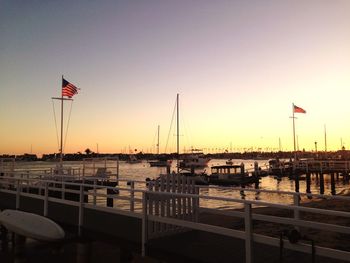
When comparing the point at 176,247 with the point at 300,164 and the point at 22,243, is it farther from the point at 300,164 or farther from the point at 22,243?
the point at 300,164

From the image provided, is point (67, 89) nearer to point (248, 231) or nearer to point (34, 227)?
point (34, 227)

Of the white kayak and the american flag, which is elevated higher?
the american flag

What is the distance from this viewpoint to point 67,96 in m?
32.2

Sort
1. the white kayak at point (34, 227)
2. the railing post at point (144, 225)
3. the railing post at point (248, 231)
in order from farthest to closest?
the railing post at point (144, 225) → the white kayak at point (34, 227) → the railing post at point (248, 231)

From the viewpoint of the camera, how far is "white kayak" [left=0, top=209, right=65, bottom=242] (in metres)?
8.41

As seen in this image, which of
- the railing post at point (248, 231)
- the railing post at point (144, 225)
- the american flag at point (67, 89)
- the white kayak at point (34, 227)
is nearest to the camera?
the railing post at point (248, 231)

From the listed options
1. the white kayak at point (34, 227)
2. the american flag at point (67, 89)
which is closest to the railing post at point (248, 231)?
the white kayak at point (34, 227)

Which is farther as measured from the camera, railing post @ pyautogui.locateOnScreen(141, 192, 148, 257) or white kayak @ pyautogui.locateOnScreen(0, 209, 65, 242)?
railing post @ pyautogui.locateOnScreen(141, 192, 148, 257)

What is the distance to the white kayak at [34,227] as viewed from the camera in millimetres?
8406

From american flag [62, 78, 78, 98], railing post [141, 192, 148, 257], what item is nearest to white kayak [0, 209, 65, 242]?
railing post [141, 192, 148, 257]

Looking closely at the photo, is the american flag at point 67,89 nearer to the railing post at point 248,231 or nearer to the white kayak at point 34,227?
the white kayak at point 34,227

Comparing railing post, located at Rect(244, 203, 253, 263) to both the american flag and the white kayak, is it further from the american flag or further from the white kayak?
the american flag

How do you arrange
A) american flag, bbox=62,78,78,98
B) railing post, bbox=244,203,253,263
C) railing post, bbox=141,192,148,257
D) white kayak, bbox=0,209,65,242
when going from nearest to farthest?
railing post, bbox=244,203,253,263 < white kayak, bbox=0,209,65,242 < railing post, bbox=141,192,148,257 < american flag, bbox=62,78,78,98

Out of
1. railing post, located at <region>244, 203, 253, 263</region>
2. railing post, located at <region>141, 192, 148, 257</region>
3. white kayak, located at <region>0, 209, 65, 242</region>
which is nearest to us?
railing post, located at <region>244, 203, 253, 263</region>
